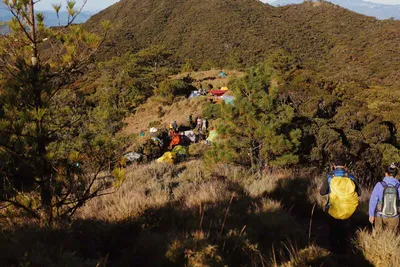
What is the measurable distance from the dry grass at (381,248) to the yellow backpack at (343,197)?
303 millimetres

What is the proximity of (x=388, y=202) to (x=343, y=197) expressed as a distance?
0.52 metres

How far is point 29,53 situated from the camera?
302 cm

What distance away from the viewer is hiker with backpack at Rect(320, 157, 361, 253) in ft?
10.6

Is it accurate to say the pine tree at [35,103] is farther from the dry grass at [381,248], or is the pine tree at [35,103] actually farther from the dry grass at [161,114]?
the dry grass at [161,114]

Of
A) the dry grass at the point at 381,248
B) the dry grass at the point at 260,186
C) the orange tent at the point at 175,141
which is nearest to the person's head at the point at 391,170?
the dry grass at the point at 381,248

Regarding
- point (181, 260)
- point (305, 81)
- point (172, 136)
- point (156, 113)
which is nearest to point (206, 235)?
point (181, 260)

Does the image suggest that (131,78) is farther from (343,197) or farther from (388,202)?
(388,202)

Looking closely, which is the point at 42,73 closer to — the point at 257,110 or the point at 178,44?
the point at 257,110

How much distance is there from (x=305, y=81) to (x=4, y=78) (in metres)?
18.4

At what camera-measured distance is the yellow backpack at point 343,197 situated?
322cm

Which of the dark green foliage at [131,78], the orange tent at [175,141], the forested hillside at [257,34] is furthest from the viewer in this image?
the forested hillside at [257,34]

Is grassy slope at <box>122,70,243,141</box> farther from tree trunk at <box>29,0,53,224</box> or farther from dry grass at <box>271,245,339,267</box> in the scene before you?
dry grass at <box>271,245,339,267</box>

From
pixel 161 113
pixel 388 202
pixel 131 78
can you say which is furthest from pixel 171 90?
pixel 388 202

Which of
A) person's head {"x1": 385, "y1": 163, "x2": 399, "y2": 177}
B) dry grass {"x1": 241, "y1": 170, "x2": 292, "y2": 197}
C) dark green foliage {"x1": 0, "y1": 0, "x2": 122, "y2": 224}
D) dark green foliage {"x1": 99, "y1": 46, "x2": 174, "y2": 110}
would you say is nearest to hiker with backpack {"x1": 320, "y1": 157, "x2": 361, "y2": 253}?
person's head {"x1": 385, "y1": 163, "x2": 399, "y2": 177}
